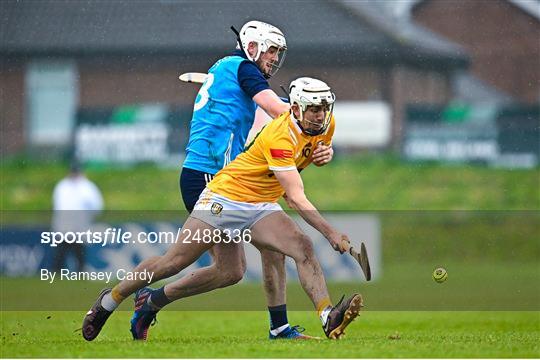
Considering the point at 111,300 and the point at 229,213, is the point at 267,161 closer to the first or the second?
the point at 229,213

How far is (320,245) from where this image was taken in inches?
597

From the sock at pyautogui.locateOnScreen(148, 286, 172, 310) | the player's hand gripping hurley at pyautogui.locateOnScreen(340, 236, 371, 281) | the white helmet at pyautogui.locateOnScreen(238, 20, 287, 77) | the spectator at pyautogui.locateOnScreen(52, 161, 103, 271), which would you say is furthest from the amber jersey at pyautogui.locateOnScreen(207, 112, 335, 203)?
the spectator at pyautogui.locateOnScreen(52, 161, 103, 271)

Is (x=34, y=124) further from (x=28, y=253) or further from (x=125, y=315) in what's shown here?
(x=125, y=315)

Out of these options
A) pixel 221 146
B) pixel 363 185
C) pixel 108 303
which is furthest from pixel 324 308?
pixel 363 185

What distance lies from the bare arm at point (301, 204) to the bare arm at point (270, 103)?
46 centimetres

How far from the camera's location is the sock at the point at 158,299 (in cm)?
872

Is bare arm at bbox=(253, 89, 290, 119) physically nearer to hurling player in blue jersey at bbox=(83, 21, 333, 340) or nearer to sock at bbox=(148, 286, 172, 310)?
hurling player in blue jersey at bbox=(83, 21, 333, 340)

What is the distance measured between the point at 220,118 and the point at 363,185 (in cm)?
1354

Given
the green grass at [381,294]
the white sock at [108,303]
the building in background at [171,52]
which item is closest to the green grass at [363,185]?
the building in background at [171,52]

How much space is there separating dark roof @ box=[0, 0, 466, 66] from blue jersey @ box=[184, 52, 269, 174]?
4300 millimetres

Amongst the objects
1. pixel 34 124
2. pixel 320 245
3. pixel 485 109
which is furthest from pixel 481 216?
pixel 34 124

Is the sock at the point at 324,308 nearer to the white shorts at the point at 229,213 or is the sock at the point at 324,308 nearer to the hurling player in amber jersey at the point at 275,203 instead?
the hurling player in amber jersey at the point at 275,203

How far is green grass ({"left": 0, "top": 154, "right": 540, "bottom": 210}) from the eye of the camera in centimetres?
2075

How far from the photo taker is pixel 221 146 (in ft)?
28.7
